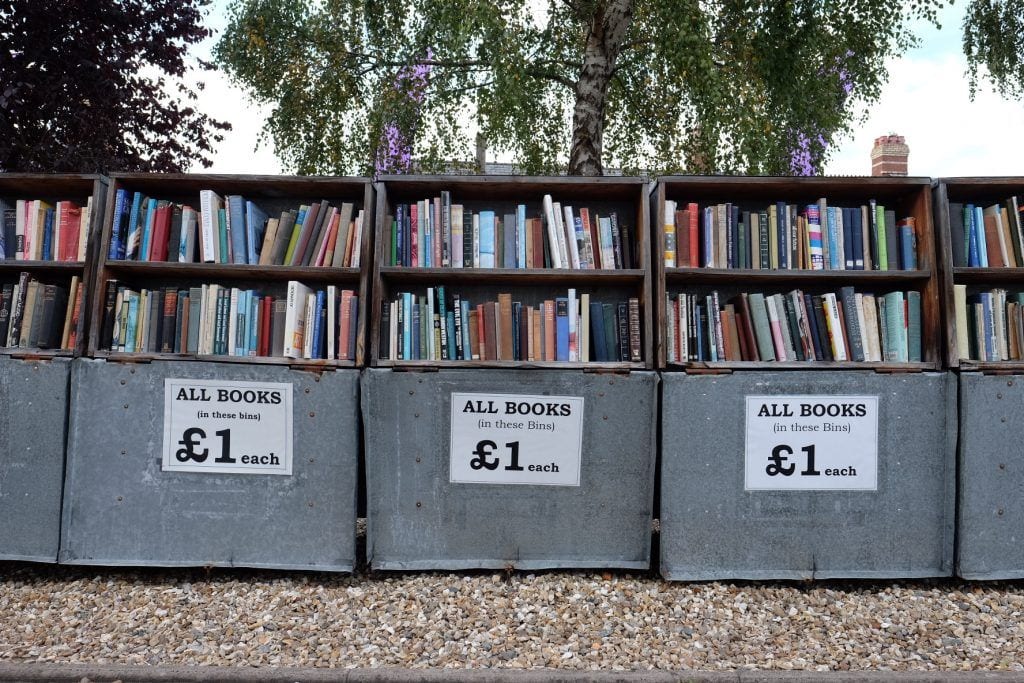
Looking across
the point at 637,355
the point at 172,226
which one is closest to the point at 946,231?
the point at 637,355

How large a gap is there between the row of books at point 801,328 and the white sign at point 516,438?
647 mm

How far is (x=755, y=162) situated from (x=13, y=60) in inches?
255

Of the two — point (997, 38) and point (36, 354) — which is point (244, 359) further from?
point (997, 38)

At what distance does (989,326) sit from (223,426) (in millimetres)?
3963

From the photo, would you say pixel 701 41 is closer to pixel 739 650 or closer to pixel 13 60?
pixel 739 650

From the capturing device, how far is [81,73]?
20.0 feet

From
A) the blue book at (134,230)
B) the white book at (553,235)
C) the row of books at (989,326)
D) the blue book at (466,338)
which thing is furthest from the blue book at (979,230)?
the blue book at (134,230)

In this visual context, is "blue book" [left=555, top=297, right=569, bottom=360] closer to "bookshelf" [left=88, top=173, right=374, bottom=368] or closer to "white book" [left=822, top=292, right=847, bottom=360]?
"bookshelf" [left=88, top=173, right=374, bottom=368]

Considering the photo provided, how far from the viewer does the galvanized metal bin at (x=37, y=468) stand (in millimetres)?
3535

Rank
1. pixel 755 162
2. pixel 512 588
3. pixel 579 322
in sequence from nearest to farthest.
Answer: pixel 512 588 < pixel 579 322 < pixel 755 162

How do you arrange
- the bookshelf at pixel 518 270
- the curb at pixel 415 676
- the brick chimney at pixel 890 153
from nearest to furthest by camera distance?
the curb at pixel 415 676 → the bookshelf at pixel 518 270 → the brick chimney at pixel 890 153

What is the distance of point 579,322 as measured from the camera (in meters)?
3.65

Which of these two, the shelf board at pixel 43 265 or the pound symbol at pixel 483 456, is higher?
the shelf board at pixel 43 265

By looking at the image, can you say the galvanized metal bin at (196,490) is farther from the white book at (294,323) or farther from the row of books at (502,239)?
the row of books at (502,239)
